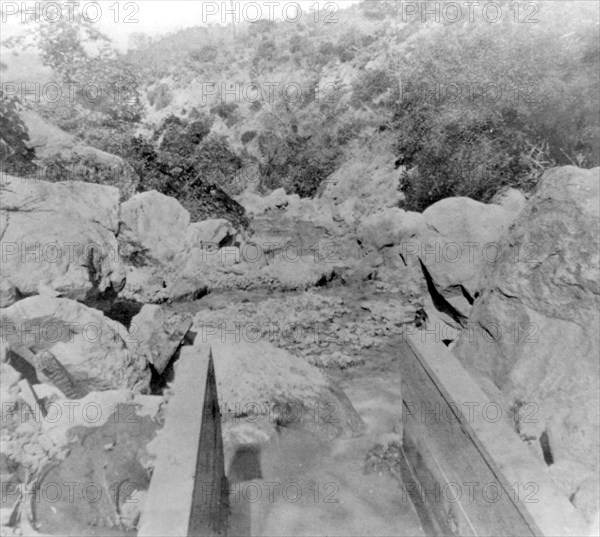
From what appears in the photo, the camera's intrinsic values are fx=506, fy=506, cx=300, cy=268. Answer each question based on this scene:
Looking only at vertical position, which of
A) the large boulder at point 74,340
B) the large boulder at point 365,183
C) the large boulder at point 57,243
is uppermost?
the large boulder at point 57,243

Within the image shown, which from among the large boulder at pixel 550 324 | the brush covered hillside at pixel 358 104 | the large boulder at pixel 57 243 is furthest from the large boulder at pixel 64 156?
the large boulder at pixel 550 324

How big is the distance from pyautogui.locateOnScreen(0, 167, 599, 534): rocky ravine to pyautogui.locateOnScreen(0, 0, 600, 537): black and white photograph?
0.09 ft

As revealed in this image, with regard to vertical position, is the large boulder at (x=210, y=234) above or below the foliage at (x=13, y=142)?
below

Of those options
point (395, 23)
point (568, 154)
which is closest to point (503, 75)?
point (568, 154)

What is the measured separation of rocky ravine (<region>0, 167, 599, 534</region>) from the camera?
3803mm

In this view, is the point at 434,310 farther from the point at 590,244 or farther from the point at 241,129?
the point at 241,129

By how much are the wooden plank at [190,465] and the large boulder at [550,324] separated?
7.71ft

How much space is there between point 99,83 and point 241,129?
1077cm

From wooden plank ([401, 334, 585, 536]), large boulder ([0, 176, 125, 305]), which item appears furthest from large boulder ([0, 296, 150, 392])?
wooden plank ([401, 334, 585, 536])

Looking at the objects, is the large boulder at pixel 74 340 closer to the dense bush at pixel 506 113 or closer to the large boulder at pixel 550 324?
the large boulder at pixel 550 324

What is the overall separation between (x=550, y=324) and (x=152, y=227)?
7.25 m

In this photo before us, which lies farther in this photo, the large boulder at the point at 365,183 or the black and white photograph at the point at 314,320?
the large boulder at the point at 365,183

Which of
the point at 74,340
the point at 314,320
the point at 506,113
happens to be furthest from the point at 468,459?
the point at 506,113

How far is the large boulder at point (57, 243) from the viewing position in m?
5.09
